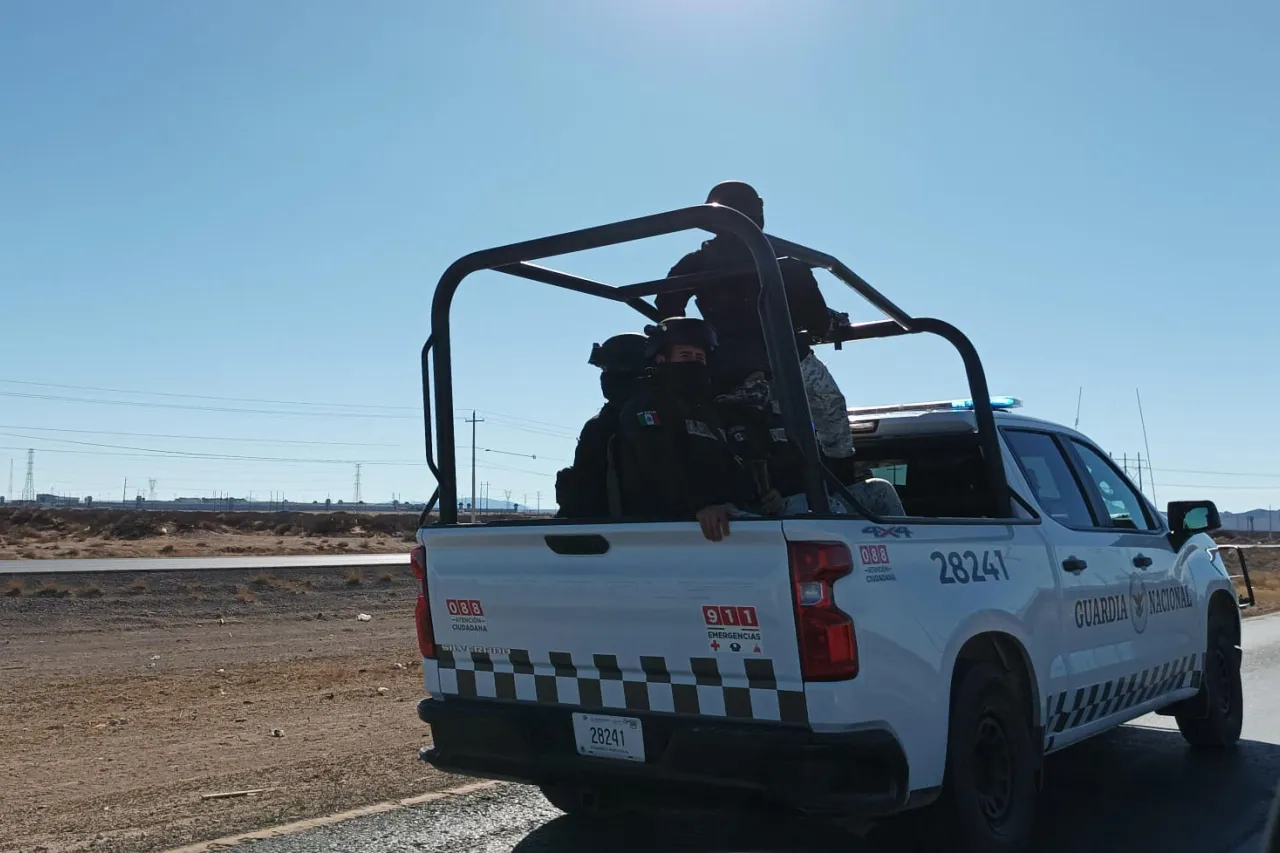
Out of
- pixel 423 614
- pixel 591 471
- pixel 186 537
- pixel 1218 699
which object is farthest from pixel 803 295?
pixel 186 537

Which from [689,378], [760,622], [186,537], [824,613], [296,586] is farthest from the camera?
[186,537]

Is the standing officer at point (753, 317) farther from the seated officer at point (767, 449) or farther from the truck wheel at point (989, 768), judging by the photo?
the truck wheel at point (989, 768)

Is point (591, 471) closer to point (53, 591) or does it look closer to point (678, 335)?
point (678, 335)

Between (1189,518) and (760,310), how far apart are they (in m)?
4.03

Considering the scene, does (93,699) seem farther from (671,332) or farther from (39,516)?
(39,516)

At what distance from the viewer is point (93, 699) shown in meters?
10.9

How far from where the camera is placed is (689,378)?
4598mm

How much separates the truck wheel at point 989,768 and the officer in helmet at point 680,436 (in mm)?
1099

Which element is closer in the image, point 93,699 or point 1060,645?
point 1060,645

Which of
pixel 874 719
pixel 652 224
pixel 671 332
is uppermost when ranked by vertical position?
pixel 652 224

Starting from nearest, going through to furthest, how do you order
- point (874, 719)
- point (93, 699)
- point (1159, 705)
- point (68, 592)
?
point (874, 719) → point (1159, 705) → point (93, 699) → point (68, 592)

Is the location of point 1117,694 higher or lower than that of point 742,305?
lower

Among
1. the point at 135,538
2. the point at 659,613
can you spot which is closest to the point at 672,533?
the point at 659,613

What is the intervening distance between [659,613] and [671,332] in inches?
43.2
